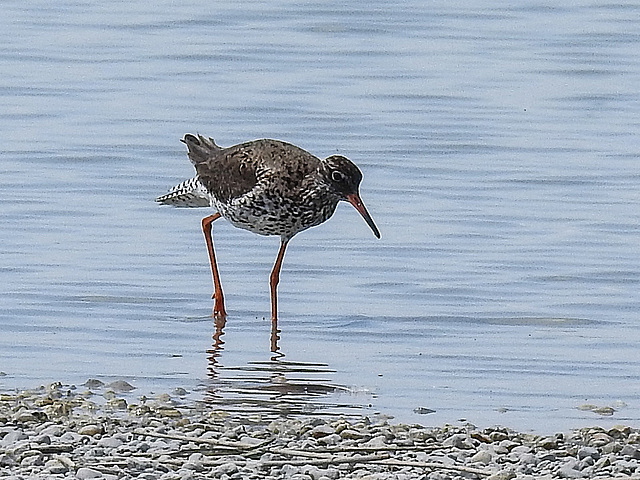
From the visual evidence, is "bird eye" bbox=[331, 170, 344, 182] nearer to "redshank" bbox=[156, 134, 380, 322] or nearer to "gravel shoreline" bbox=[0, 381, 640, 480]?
"redshank" bbox=[156, 134, 380, 322]

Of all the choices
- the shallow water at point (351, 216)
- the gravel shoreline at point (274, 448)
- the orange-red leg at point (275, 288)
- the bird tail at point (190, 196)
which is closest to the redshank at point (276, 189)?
the orange-red leg at point (275, 288)

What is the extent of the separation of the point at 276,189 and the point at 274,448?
3.55m

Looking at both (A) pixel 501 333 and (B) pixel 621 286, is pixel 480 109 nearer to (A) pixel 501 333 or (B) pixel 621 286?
(B) pixel 621 286

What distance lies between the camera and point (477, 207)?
1425 centimetres

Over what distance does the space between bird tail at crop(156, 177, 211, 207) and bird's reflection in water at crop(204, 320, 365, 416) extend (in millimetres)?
1513

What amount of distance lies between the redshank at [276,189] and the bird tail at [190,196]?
0.20 meters

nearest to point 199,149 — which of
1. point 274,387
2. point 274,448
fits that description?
point 274,387

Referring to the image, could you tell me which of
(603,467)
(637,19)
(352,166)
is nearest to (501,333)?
(352,166)

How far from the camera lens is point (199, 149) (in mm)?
11781

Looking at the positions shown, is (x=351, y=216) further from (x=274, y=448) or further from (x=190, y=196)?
(x=274, y=448)

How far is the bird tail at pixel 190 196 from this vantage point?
11.7m

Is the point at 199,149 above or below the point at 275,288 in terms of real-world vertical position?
above

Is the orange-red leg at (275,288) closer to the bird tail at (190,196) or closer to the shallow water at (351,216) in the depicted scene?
the shallow water at (351,216)

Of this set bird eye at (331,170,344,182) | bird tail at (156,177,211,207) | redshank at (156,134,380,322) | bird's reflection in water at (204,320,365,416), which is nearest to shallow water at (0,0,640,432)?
bird's reflection in water at (204,320,365,416)
